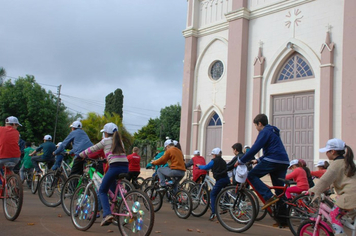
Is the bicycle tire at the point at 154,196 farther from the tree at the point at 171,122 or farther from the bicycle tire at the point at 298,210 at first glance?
the tree at the point at 171,122

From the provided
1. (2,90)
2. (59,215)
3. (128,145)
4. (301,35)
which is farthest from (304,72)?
(2,90)

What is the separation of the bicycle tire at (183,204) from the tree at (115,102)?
39.8 m

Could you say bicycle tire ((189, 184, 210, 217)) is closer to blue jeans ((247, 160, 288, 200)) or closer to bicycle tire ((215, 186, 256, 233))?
bicycle tire ((215, 186, 256, 233))

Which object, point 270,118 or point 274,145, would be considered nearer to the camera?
point 274,145

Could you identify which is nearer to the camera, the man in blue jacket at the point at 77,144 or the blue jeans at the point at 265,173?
the blue jeans at the point at 265,173

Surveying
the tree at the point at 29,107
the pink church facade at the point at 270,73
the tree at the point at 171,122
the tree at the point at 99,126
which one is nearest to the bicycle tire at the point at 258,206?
the pink church facade at the point at 270,73

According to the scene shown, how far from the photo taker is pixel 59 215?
24.1 feet

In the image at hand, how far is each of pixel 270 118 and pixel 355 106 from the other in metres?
4.20

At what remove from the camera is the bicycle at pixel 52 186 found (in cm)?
854

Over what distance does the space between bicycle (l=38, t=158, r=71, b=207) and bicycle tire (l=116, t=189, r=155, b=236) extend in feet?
12.4

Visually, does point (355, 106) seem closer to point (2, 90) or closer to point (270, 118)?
point (270, 118)

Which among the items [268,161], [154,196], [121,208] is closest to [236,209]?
[268,161]

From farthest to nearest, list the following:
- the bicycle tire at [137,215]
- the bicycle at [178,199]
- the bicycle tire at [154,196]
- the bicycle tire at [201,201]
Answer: the bicycle tire at [154,196] < the bicycle tire at [201,201] < the bicycle at [178,199] < the bicycle tire at [137,215]

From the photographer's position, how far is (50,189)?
28.8 feet
